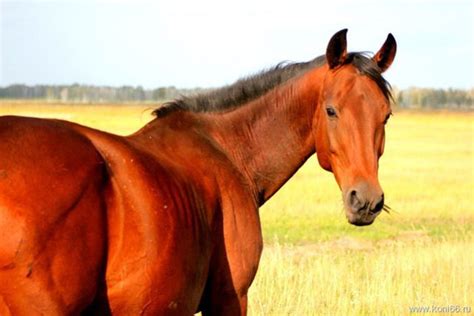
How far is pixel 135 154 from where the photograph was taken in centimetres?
438

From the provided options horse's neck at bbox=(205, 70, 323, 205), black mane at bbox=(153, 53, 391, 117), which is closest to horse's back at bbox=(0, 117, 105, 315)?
black mane at bbox=(153, 53, 391, 117)

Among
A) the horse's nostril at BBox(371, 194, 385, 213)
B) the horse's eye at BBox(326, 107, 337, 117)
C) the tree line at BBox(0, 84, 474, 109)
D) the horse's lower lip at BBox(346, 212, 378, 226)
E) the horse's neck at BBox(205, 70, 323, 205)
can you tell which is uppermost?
the horse's eye at BBox(326, 107, 337, 117)

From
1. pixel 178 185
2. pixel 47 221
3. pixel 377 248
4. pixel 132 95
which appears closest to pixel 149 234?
pixel 178 185

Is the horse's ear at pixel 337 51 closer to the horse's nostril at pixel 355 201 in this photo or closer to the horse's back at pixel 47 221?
the horse's nostril at pixel 355 201

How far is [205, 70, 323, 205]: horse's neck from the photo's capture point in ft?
18.8

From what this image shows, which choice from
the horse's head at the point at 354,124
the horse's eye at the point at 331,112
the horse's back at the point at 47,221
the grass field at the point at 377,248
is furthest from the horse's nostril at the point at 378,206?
the horse's back at the point at 47,221

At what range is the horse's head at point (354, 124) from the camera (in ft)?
16.6

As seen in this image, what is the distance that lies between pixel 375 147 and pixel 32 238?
249cm

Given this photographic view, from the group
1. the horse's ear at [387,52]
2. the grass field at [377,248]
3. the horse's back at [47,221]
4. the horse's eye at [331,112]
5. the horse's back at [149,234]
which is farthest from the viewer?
the grass field at [377,248]

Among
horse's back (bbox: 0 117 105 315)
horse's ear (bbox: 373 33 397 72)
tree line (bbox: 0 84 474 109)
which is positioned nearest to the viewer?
horse's back (bbox: 0 117 105 315)

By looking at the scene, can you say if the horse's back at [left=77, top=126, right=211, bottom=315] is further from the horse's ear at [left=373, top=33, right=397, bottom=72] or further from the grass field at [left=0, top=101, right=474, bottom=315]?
the horse's ear at [left=373, top=33, right=397, bottom=72]

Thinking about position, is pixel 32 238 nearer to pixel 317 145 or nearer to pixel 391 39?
pixel 317 145

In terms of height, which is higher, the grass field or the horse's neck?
the horse's neck

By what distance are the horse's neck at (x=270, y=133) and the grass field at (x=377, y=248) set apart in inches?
27.2
